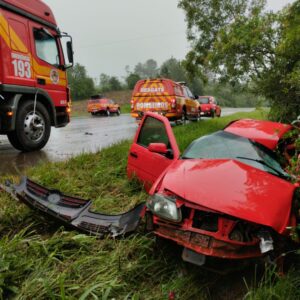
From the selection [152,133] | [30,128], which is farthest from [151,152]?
[30,128]

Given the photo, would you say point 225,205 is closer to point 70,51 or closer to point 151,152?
point 151,152

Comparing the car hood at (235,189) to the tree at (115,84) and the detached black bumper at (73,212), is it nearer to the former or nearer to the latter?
the detached black bumper at (73,212)

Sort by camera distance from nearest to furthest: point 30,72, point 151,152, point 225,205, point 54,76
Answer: point 225,205 → point 151,152 → point 30,72 → point 54,76

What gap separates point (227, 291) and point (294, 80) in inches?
203

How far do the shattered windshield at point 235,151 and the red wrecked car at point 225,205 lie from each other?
0.01m

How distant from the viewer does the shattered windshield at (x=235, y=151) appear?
10.5 feet

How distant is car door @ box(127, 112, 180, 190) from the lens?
3.86 m

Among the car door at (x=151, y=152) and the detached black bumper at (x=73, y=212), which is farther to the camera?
the car door at (x=151, y=152)

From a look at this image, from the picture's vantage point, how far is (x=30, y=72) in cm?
717

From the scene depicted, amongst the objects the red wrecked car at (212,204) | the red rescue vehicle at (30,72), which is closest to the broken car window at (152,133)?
the red wrecked car at (212,204)

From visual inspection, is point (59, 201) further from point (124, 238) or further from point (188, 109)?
point (188, 109)

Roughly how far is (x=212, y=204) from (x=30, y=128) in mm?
5951

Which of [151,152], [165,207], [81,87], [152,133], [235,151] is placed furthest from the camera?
[81,87]

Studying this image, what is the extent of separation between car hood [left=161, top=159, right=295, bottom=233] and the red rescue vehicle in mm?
5025
